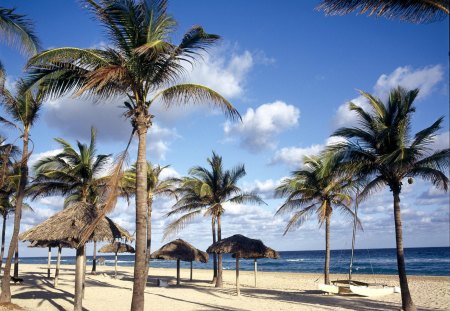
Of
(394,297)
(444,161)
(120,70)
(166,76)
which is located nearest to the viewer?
(120,70)

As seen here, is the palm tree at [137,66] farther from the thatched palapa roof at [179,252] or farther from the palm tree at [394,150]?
the thatched palapa roof at [179,252]

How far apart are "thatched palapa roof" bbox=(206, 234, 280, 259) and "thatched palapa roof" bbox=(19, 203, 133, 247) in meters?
6.76

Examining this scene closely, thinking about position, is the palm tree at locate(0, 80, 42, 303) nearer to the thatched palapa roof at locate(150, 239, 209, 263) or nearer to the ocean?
the thatched palapa roof at locate(150, 239, 209, 263)

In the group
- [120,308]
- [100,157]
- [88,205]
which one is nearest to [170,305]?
[120,308]

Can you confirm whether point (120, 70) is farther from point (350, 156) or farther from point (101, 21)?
point (350, 156)

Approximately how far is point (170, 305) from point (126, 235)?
315cm

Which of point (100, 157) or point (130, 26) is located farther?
point (100, 157)

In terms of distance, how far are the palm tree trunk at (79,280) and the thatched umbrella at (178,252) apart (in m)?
11.5

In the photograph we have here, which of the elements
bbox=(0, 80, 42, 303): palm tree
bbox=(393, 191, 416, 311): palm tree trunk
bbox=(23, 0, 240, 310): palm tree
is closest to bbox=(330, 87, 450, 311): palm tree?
bbox=(393, 191, 416, 311): palm tree trunk

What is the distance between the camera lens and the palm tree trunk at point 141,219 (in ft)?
25.1

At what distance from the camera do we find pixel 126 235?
41.3 feet

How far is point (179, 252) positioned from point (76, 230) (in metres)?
12.7

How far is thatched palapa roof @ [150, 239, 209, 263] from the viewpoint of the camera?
908 inches

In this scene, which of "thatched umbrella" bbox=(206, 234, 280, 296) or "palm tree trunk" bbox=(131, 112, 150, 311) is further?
"thatched umbrella" bbox=(206, 234, 280, 296)
